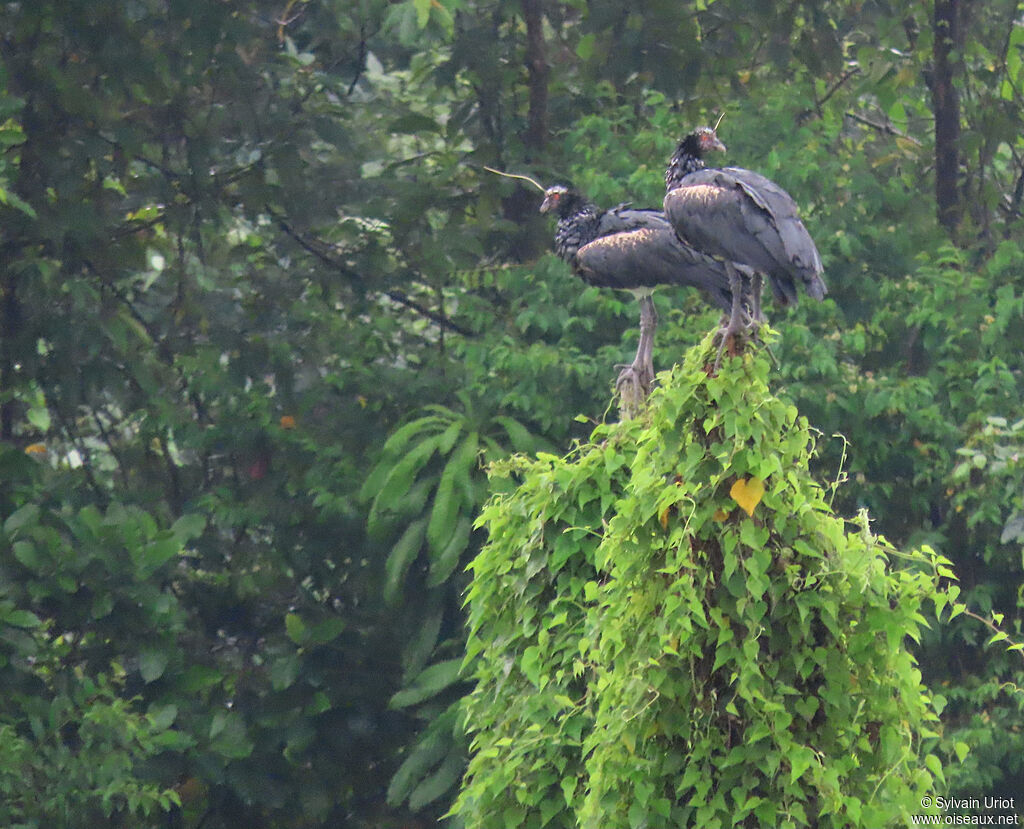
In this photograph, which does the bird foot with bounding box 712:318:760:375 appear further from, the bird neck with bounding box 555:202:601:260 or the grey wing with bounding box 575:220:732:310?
the bird neck with bounding box 555:202:601:260

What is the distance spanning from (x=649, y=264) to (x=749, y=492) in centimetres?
243

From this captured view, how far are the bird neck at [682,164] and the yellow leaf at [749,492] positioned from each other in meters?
1.70

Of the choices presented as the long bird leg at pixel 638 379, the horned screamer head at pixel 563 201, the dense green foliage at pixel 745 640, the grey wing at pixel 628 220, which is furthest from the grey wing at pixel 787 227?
the horned screamer head at pixel 563 201

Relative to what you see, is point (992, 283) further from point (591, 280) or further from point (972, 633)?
point (591, 280)

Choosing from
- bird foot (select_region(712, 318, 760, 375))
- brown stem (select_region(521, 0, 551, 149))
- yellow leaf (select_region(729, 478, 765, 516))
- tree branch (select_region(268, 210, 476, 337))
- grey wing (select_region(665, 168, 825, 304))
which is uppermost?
brown stem (select_region(521, 0, 551, 149))

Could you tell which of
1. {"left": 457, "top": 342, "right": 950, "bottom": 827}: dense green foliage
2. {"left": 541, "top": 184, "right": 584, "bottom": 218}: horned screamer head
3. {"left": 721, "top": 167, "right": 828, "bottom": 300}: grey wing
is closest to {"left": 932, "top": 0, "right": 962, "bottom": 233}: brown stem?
{"left": 541, "top": 184, "right": 584, "bottom": 218}: horned screamer head

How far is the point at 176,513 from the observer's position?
1066cm

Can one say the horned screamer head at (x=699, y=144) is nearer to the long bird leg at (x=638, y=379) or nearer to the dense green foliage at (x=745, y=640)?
the long bird leg at (x=638, y=379)

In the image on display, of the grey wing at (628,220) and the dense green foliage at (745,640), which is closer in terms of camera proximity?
the dense green foliage at (745,640)

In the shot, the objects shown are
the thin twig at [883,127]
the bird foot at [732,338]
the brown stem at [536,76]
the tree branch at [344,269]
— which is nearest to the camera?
the bird foot at [732,338]

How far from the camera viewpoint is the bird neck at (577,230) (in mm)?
7047

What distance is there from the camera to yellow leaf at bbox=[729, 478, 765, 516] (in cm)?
409

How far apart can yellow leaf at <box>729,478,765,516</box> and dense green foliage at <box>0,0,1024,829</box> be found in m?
4.10

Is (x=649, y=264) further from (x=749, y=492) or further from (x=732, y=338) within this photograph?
(x=749, y=492)
